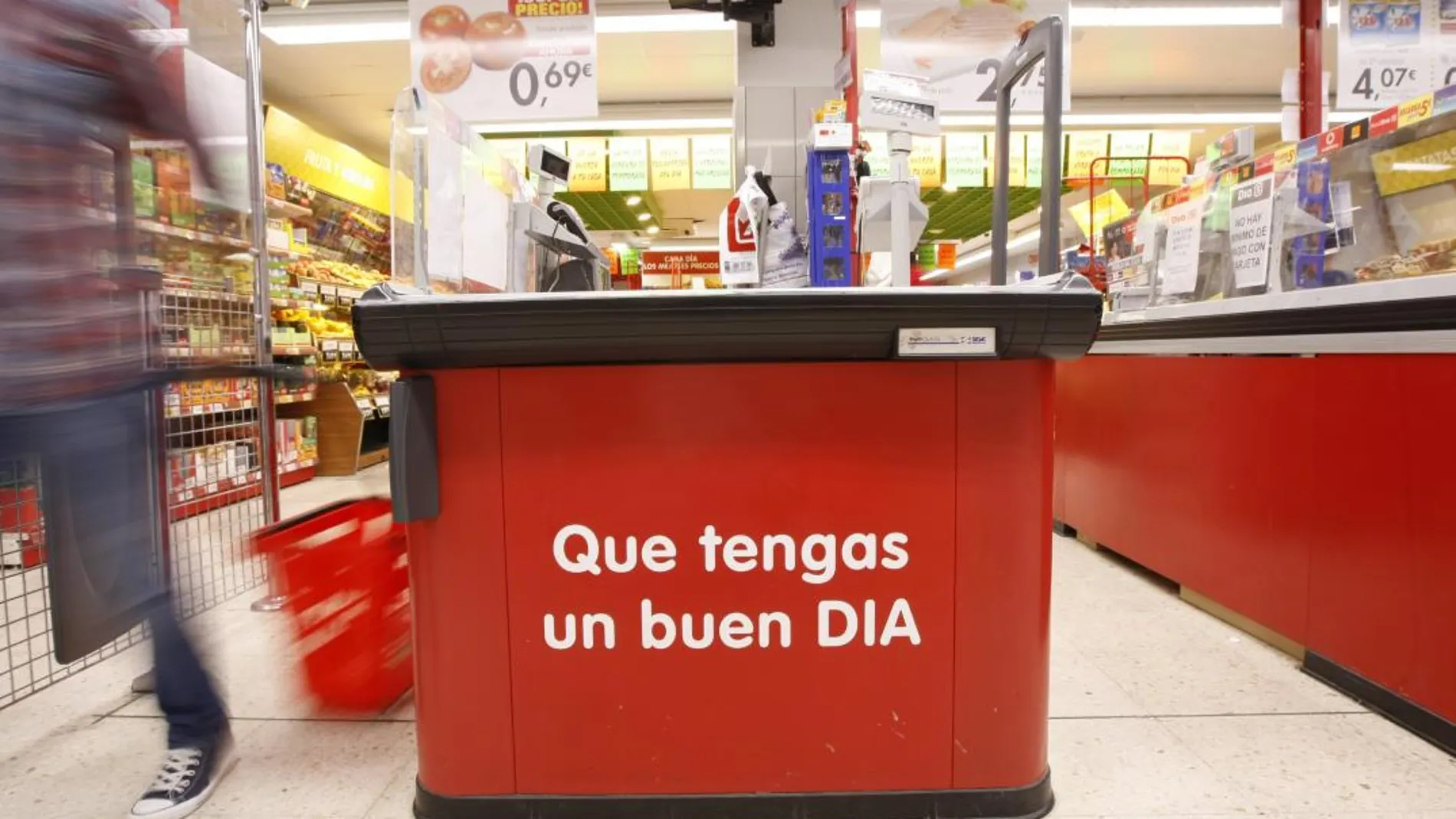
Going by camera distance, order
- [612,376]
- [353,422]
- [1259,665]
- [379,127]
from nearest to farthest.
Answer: [612,376] → [1259,665] → [353,422] → [379,127]

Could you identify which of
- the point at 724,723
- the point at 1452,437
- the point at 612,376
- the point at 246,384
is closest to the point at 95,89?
the point at 612,376

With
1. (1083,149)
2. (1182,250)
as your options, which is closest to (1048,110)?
(1182,250)

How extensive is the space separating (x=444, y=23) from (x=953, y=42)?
9.07 ft

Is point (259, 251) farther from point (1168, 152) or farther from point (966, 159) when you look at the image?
point (1168, 152)

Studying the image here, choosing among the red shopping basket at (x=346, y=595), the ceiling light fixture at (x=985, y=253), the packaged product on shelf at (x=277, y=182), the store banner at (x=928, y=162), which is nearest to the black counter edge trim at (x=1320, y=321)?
the red shopping basket at (x=346, y=595)

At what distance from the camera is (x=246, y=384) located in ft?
8.56

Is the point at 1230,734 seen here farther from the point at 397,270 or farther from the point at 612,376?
the point at 397,270

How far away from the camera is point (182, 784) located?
1494 millimetres

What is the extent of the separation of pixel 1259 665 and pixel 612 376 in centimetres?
203

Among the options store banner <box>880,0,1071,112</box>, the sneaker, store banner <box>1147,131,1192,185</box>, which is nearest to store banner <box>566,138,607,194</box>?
store banner <box>880,0,1071,112</box>

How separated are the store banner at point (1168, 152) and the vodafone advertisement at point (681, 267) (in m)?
5.26

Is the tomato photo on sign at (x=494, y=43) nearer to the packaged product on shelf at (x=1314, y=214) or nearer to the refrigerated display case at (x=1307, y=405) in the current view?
the refrigerated display case at (x=1307, y=405)

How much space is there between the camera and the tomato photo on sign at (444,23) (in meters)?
3.83

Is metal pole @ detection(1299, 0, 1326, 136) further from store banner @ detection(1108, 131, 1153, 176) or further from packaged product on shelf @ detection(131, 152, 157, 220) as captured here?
store banner @ detection(1108, 131, 1153, 176)
